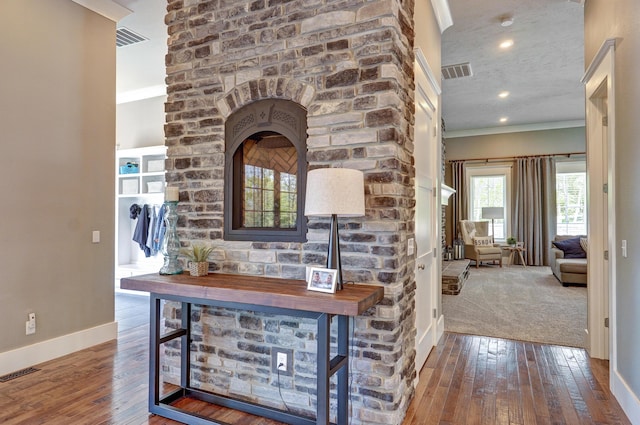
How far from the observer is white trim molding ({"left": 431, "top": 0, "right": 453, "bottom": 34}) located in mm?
3584

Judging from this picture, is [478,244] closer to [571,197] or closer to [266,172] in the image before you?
[571,197]

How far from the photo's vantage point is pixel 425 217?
320 cm

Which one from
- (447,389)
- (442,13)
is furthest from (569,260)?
(447,389)

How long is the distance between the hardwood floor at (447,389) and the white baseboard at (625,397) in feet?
0.15

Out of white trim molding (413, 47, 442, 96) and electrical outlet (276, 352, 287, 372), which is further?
white trim molding (413, 47, 442, 96)

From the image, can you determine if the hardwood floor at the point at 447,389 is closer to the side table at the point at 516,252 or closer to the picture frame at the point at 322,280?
the picture frame at the point at 322,280

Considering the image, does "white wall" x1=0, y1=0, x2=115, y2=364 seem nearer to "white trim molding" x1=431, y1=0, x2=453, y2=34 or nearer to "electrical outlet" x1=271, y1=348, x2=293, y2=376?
"electrical outlet" x1=271, y1=348, x2=293, y2=376

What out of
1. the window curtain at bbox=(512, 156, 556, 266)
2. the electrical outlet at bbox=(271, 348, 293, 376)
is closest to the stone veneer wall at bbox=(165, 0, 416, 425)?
the electrical outlet at bbox=(271, 348, 293, 376)

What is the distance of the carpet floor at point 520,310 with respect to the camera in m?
3.96

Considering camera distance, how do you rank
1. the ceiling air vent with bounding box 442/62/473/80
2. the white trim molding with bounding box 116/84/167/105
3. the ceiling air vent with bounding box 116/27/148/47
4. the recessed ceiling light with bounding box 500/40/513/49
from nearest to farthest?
the ceiling air vent with bounding box 116/27/148/47 → the recessed ceiling light with bounding box 500/40/513/49 → the ceiling air vent with bounding box 442/62/473/80 → the white trim molding with bounding box 116/84/167/105

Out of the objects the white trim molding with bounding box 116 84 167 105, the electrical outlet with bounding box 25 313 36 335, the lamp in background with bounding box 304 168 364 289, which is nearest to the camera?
the lamp in background with bounding box 304 168 364 289

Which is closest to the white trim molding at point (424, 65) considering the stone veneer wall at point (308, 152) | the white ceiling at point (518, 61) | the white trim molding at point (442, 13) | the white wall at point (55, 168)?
the stone veneer wall at point (308, 152)

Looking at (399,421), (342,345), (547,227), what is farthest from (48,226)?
(547,227)

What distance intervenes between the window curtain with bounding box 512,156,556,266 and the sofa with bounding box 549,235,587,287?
3.74ft
